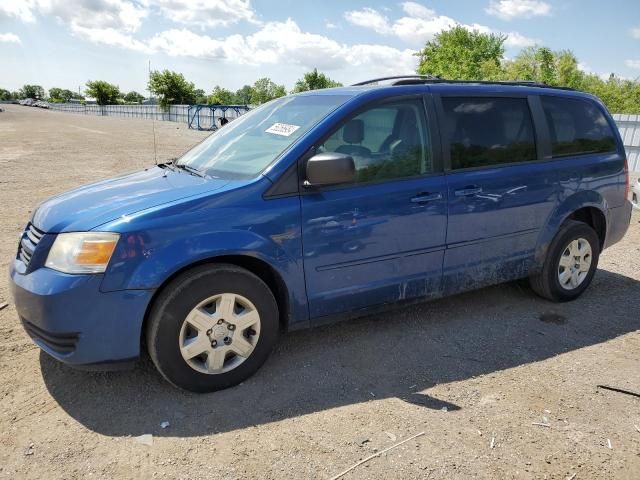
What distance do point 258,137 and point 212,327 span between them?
1.42 m

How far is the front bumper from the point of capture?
2.70m

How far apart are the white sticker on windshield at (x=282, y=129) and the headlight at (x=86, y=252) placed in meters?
1.33

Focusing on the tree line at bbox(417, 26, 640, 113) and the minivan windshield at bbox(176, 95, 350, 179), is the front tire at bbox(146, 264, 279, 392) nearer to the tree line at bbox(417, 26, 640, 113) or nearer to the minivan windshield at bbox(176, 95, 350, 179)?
the minivan windshield at bbox(176, 95, 350, 179)

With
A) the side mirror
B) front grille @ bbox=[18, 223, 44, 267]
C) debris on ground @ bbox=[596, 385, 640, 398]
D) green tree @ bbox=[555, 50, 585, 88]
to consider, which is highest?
green tree @ bbox=[555, 50, 585, 88]

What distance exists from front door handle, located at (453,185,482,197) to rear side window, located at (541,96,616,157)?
38.8 inches


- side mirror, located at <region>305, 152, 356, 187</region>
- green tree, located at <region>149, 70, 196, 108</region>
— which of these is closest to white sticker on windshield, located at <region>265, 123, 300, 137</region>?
side mirror, located at <region>305, 152, 356, 187</region>

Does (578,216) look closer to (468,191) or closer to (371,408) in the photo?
(468,191)

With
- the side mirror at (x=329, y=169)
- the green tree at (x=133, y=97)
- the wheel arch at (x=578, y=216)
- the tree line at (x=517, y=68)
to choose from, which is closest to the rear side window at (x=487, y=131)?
the wheel arch at (x=578, y=216)

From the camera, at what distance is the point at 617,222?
16.0 ft

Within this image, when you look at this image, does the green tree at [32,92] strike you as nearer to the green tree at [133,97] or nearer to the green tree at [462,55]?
the green tree at [133,97]

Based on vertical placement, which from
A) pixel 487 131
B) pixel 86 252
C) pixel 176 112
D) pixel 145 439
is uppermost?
pixel 176 112

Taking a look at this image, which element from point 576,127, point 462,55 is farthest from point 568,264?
point 462,55

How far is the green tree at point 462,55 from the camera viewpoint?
1727 inches

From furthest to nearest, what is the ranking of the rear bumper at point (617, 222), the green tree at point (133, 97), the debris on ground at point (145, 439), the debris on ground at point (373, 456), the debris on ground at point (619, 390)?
the green tree at point (133, 97)
the rear bumper at point (617, 222)
the debris on ground at point (619, 390)
the debris on ground at point (145, 439)
the debris on ground at point (373, 456)
